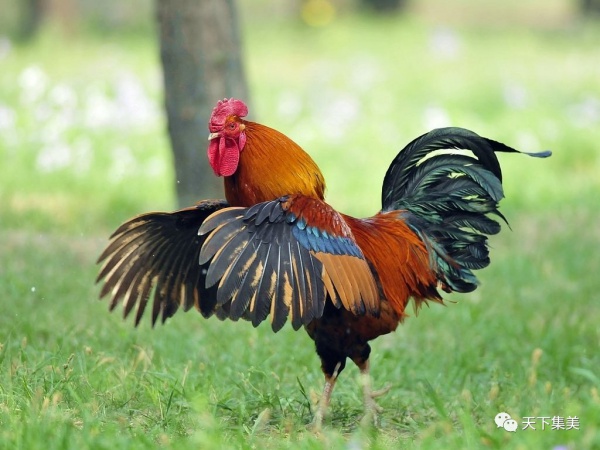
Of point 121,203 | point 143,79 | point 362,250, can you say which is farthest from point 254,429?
point 143,79

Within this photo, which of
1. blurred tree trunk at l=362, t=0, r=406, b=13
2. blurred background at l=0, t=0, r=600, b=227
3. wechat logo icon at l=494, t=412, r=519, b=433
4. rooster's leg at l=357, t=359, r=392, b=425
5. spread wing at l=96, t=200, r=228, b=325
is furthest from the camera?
blurred tree trunk at l=362, t=0, r=406, b=13

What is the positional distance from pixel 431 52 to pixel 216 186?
11.0m

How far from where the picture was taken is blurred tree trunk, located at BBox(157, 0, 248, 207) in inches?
279

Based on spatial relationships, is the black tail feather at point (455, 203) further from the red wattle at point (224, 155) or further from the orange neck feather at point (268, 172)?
the red wattle at point (224, 155)

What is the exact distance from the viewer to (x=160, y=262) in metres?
4.66

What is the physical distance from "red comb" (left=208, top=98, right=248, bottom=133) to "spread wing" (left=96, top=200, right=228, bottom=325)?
0.36 metres

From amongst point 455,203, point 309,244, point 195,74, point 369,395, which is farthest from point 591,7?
point 309,244

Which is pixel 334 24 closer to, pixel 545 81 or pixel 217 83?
pixel 545 81

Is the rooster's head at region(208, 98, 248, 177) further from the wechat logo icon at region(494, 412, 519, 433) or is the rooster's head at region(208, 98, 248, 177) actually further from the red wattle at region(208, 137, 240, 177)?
the wechat logo icon at region(494, 412, 519, 433)

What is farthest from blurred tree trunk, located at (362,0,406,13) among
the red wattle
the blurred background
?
the red wattle

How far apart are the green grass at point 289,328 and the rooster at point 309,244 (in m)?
0.39

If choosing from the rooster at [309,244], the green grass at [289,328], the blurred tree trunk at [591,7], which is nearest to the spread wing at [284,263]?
the rooster at [309,244]

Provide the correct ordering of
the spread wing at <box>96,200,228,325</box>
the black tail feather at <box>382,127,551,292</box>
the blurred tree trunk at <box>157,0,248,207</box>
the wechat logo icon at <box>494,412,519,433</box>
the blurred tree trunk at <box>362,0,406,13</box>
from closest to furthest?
the wechat logo icon at <box>494,412,519,433</box> → the spread wing at <box>96,200,228,325</box> → the black tail feather at <box>382,127,551,292</box> → the blurred tree trunk at <box>157,0,248,207</box> → the blurred tree trunk at <box>362,0,406,13</box>

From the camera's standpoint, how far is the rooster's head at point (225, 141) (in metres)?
4.32
